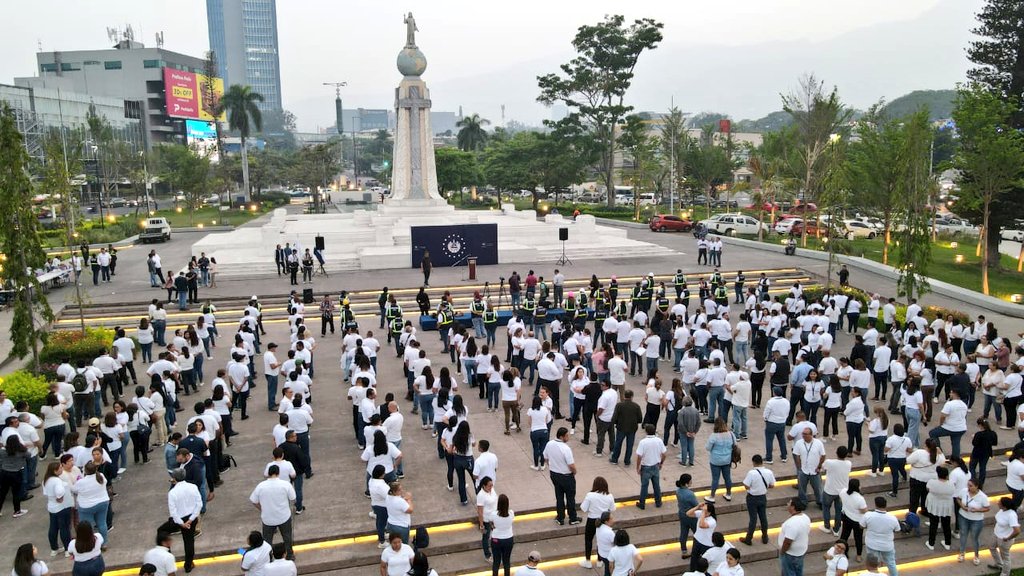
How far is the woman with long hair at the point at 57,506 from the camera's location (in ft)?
28.1

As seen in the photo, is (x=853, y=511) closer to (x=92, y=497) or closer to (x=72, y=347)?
(x=92, y=497)

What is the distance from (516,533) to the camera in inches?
374

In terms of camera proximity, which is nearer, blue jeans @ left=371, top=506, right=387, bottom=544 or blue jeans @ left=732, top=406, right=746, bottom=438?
blue jeans @ left=371, top=506, right=387, bottom=544

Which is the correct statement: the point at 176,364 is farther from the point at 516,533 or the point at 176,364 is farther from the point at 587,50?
the point at 587,50

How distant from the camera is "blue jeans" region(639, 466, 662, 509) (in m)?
9.76

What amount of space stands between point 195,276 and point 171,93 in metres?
83.5

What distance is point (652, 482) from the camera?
33.0 ft

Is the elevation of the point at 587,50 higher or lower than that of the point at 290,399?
higher

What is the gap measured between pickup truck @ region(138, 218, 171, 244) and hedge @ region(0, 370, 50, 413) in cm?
2793

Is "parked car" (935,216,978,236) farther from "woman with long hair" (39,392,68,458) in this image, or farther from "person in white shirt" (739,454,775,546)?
"woman with long hair" (39,392,68,458)

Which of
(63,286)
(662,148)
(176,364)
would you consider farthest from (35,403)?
(662,148)

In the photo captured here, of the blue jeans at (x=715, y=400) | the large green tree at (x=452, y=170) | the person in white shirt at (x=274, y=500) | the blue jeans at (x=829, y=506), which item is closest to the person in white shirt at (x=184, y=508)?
the person in white shirt at (x=274, y=500)

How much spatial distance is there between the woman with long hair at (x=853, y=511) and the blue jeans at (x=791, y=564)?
0.95 m

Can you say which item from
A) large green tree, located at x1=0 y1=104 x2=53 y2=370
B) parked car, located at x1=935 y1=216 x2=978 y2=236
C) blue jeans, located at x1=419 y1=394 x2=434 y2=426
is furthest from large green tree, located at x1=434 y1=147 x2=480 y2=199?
blue jeans, located at x1=419 y1=394 x2=434 y2=426
